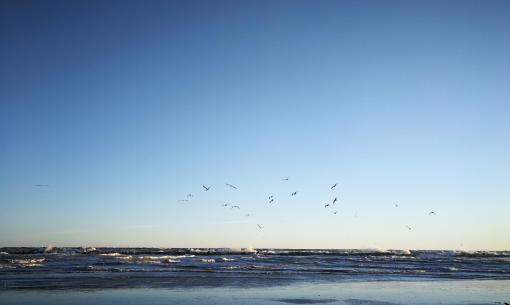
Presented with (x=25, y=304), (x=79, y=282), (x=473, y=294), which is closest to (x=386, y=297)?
(x=473, y=294)

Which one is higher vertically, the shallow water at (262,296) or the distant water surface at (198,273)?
the distant water surface at (198,273)

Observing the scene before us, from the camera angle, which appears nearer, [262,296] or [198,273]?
[262,296]

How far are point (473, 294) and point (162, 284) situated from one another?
16112 millimetres

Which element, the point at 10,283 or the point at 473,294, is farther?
the point at 10,283

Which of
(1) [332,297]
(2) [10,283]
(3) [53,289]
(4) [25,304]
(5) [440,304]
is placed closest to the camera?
(4) [25,304]

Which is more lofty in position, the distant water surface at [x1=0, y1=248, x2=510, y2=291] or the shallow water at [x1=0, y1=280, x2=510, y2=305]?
the distant water surface at [x1=0, y1=248, x2=510, y2=291]

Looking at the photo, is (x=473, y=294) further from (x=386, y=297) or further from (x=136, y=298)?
(x=136, y=298)

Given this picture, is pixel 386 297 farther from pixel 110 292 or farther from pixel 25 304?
pixel 25 304

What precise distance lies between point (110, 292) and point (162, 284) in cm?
406

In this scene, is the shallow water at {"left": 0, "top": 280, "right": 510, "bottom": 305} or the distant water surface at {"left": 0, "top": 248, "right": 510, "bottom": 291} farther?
the distant water surface at {"left": 0, "top": 248, "right": 510, "bottom": 291}

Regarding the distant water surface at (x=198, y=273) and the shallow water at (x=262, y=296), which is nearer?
the shallow water at (x=262, y=296)

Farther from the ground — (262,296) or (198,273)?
(198,273)

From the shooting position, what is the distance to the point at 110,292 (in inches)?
793

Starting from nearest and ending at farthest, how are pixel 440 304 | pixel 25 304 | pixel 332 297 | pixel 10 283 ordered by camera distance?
pixel 25 304 < pixel 440 304 < pixel 332 297 < pixel 10 283
